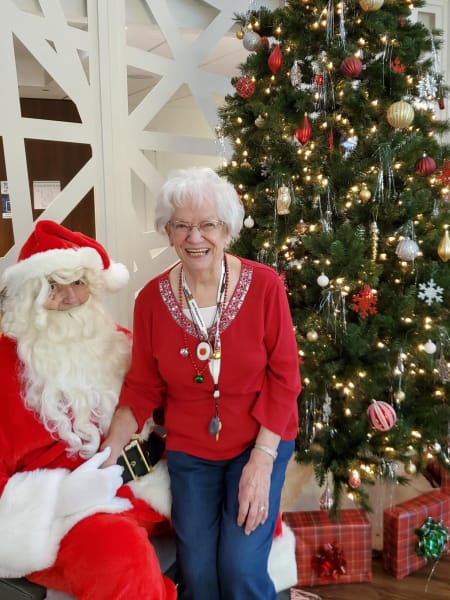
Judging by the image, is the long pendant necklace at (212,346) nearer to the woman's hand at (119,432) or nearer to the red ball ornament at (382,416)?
the woman's hand at (119,432)

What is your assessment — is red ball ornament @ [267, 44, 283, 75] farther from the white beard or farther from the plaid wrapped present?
the plaid wrapped present

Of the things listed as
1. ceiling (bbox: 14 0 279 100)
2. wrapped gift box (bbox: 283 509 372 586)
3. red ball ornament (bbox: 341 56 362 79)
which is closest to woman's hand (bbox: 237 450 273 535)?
wrapped gift box (bbox: 283 509 372 586)

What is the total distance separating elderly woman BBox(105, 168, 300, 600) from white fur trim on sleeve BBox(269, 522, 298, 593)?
101 millimetres

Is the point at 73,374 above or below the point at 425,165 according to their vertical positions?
below

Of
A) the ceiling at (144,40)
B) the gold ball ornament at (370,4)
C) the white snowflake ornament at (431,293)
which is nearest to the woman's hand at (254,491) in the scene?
the white snowflake ornament at (431,293)

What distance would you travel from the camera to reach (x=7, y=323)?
62.7 inches

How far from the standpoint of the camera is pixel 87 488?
1.43m

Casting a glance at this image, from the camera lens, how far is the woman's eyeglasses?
4.83ft

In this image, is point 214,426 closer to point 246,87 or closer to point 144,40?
point 246,87

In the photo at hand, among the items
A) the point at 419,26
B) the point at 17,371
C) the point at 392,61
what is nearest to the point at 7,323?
the point at 17,371

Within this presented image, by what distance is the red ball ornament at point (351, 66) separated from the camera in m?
1.89

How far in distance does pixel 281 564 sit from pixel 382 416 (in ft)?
1.91

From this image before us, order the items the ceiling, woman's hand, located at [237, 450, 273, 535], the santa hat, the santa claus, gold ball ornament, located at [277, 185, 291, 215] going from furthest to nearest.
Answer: the ceiling
gold ball ornament, located at [277, 185, 291, 215]
the santa hat
woman's hand, located at [237, 450, 273, 535]
the santa claus

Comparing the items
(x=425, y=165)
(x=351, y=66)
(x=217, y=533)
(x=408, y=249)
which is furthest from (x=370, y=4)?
(x=217, y=533)
